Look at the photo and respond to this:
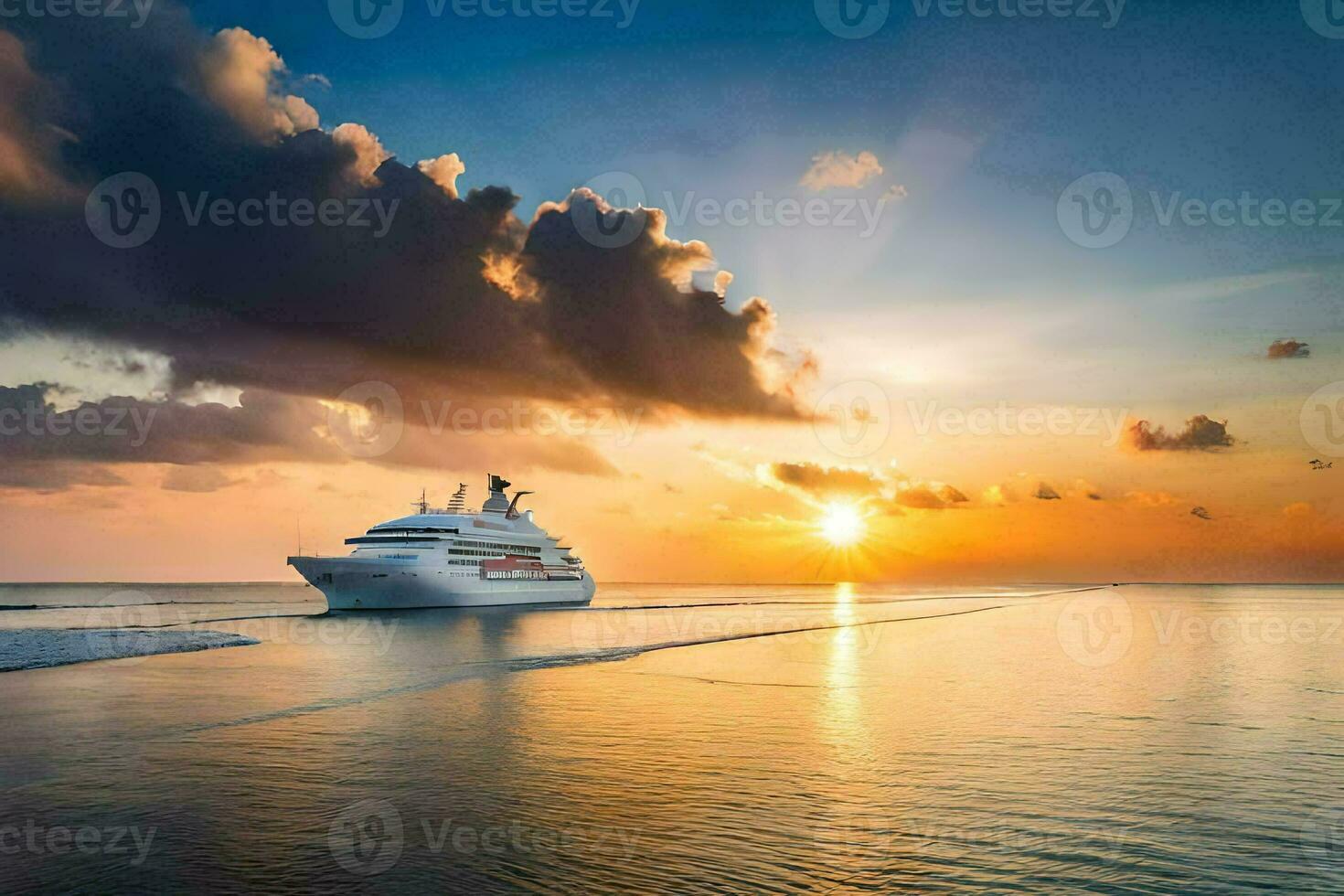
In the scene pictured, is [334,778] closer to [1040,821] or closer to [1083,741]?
[1040,821]

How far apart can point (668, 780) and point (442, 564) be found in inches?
3740

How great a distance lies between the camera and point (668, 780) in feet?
71.7

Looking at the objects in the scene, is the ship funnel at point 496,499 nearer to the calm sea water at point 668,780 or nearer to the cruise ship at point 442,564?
the cruise ship at point 442,564

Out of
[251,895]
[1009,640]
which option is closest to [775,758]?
[251,895]

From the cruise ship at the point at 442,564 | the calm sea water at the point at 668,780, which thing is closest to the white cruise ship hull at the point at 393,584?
the cruise ship at the point at 442,564

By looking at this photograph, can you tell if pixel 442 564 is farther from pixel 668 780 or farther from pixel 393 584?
pixel 668 780

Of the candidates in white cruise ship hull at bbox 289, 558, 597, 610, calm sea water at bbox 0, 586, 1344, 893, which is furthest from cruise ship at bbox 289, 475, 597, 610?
calm sea water at bbox 0, 586, 1344, 893

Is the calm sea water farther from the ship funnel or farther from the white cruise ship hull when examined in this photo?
the ship funnel

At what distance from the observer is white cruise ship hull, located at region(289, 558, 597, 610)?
105375 millimetres

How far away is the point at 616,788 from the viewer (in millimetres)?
21016

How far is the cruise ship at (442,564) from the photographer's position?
351 ft

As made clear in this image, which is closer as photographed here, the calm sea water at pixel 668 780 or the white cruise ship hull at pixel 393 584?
the calm sea water at pixel 668 780

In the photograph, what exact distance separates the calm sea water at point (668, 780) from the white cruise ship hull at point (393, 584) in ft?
189

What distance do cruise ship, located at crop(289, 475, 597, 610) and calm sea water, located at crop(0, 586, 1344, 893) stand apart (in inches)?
2306
